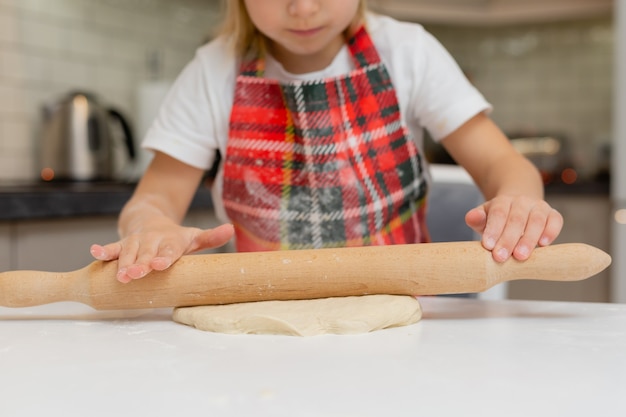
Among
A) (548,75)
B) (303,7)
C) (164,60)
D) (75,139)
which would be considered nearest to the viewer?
(303,7)

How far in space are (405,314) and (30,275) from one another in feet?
1.15

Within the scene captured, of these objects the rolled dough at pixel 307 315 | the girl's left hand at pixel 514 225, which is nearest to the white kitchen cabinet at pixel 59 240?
the rolled dough at pixel 307 315

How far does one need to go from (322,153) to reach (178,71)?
175 centimetres

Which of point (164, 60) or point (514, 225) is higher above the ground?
point (164, 60)

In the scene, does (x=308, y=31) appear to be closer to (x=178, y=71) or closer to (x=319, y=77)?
(x=319, y=77)

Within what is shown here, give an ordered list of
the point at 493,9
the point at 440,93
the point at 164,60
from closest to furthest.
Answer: the point at 440,93, the point at 164,60, the point at 493,9

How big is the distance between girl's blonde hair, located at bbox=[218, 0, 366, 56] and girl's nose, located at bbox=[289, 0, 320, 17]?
0.21m

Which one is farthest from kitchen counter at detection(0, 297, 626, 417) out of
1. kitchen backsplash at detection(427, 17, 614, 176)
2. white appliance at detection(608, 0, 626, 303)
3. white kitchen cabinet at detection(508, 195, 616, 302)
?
kitchen backsplash at detection(427, 17, 614, 176)

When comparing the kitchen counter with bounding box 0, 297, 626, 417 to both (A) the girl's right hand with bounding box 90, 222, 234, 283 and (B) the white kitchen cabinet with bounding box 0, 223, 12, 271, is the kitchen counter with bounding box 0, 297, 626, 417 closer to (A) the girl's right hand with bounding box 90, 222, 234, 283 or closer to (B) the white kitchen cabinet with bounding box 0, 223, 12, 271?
(A) the girl's right hand with bounding box 90, 222, 234, 283

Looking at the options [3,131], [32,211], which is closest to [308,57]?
[32,211]

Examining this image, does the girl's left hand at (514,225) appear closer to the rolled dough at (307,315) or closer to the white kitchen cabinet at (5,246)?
the rolled dough at (307,315)

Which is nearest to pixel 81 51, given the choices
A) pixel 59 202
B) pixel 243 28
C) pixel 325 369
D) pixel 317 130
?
pixel 59 202

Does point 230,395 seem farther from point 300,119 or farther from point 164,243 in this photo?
point 300,119

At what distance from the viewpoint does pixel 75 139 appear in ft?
6.67
